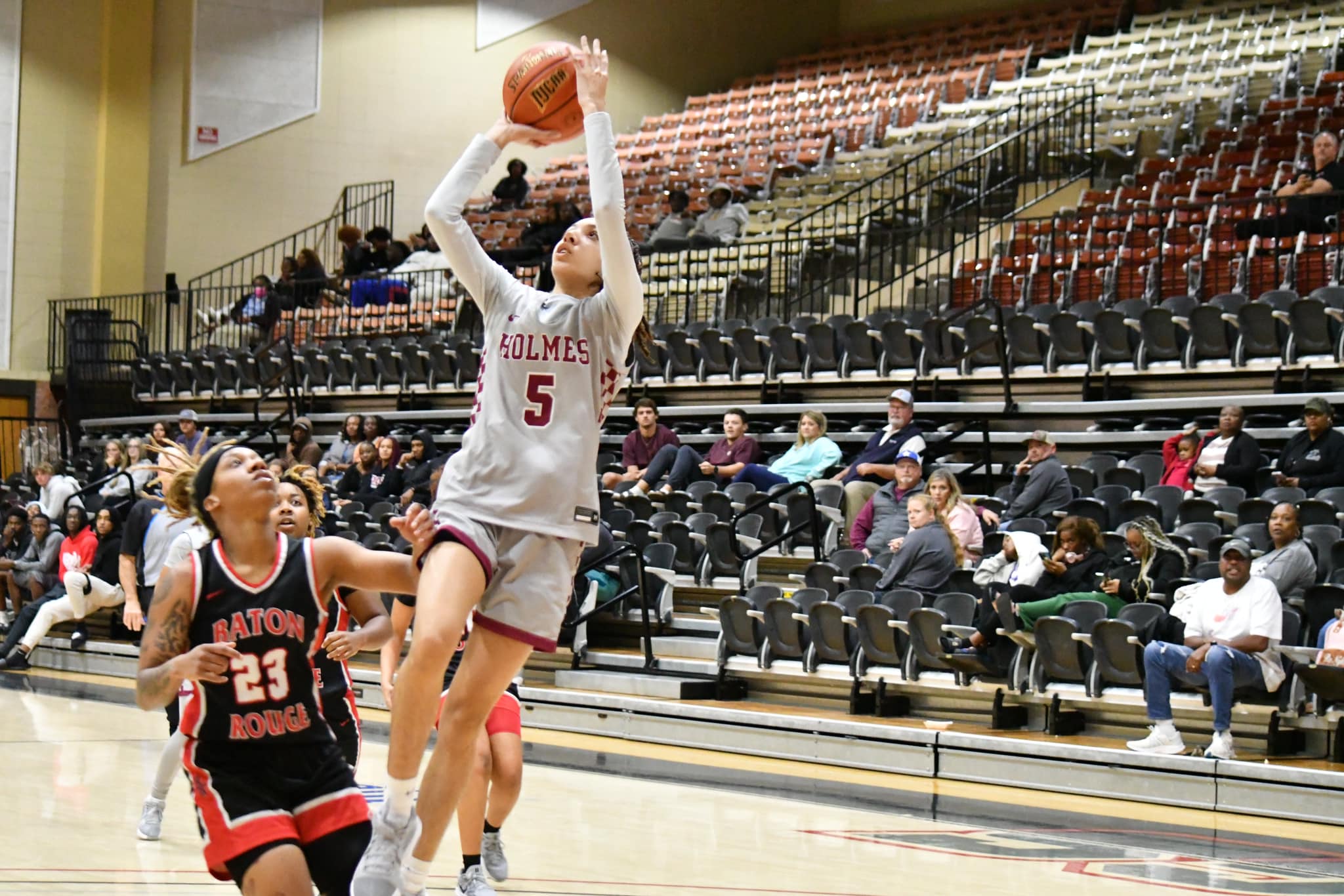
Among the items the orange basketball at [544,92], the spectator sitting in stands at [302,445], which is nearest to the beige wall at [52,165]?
the spectator sitting in stands at [302,445]

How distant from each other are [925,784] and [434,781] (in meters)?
4.77

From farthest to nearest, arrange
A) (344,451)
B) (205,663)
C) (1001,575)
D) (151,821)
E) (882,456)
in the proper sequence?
(344,451) < (882,456) < (1001,575) < (151,821) < (205,663)

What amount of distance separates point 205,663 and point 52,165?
19575 millimetres

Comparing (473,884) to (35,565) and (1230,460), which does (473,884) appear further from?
(35,565)

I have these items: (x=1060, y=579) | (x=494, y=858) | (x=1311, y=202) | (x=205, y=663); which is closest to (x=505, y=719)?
(x=494, y=858)

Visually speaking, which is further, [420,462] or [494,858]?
[420,462]

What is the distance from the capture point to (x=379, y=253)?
19797mm

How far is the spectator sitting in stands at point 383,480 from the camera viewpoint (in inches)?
510

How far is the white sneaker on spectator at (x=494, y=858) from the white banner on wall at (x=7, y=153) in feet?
57.6

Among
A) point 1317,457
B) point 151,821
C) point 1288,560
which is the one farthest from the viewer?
point 1317,457

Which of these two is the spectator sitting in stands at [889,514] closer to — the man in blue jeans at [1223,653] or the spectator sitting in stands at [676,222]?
the man in blue jeans at [1223,653]

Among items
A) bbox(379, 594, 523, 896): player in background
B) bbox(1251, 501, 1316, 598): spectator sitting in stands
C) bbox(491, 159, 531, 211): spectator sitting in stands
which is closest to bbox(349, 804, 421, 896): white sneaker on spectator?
bbox(379, 594, 523, 896): player in background

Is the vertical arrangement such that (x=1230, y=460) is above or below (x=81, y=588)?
above

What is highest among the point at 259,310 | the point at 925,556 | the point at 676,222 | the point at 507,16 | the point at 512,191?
the point at 507,16
